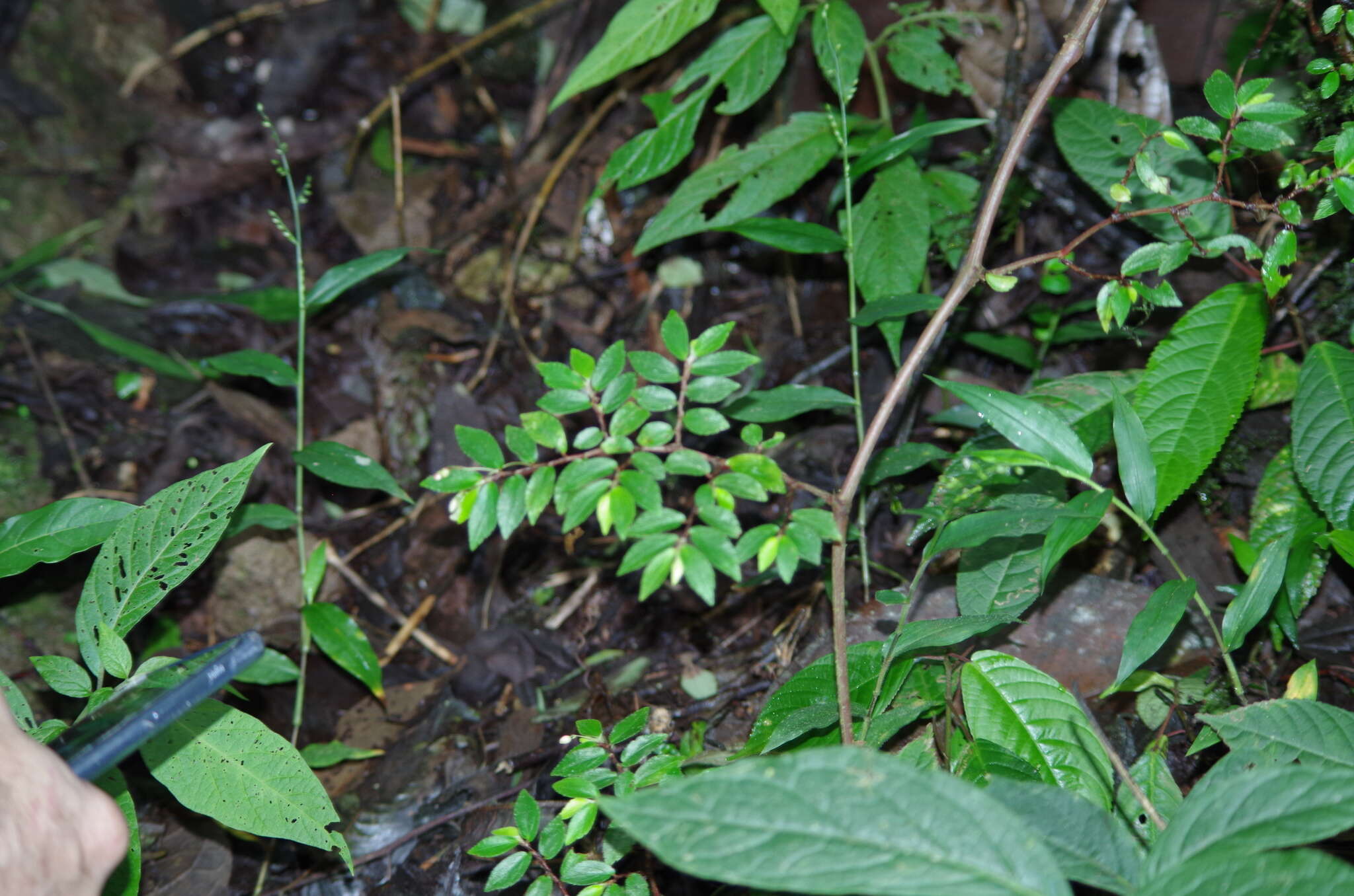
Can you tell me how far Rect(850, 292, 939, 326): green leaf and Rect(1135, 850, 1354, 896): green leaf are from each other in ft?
3.62

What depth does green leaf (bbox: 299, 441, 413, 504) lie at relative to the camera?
6.56ft

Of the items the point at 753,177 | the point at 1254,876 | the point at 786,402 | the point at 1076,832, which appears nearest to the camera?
the point at 1254,876

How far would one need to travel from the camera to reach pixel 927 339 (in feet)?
4.90

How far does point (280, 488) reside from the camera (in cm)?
268

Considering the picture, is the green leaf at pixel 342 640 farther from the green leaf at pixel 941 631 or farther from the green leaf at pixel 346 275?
the green leaf at pixel 941 631

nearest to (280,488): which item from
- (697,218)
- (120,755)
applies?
(697,218)

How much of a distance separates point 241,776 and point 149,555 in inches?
16.3

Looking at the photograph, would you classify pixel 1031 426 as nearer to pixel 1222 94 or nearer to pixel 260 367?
pixel 1222 94

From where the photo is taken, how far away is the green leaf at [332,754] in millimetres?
2053

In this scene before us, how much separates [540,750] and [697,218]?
4.36ft

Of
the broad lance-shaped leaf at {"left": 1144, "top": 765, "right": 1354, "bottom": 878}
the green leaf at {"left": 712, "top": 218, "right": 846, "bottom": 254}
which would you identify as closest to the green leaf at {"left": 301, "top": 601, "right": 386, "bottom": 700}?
the green leaf at {"left": 712, "top": 218, "right": 846, "bottom": 254}

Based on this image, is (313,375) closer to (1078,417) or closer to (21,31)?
(21,31)

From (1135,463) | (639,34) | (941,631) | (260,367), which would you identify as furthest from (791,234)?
(260,367)

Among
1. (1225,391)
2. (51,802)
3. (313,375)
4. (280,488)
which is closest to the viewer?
(51,802)
